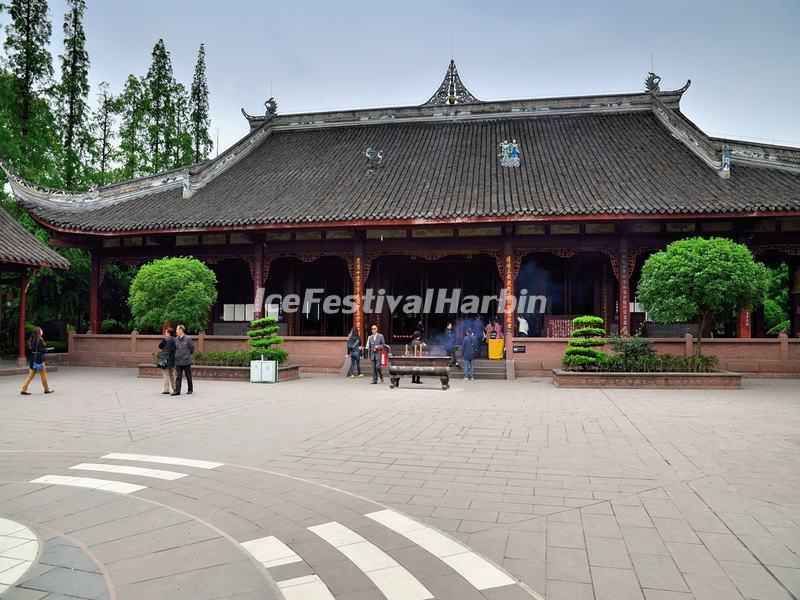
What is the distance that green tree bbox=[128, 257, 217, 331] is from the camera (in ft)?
43.4

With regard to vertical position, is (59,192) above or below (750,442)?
above

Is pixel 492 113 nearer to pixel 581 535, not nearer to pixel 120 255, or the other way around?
pixel 120 255

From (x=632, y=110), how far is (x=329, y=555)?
2148 cm

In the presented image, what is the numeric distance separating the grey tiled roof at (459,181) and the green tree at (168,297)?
278cm

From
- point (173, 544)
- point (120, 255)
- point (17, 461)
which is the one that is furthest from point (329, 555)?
point (120, 255)

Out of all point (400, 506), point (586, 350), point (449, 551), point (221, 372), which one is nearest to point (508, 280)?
point (586, 350)

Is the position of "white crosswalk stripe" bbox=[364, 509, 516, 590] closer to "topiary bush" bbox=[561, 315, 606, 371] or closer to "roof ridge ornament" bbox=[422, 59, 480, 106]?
"topiary bush" bbox=[561, 315, 606, 371]

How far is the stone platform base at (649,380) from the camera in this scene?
449 inches

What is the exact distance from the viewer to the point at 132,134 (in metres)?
27.0

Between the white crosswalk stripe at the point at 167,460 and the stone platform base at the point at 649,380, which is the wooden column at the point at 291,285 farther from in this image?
the white crosswalk stripe at the point at 167,460

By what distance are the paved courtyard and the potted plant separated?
4.84 m

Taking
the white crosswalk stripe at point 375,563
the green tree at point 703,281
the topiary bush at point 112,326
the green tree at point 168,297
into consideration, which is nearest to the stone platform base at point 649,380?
the green tree at point 703,281

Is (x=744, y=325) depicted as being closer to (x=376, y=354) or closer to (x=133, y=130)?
(x=376, y=354)

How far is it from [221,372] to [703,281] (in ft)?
37.2
